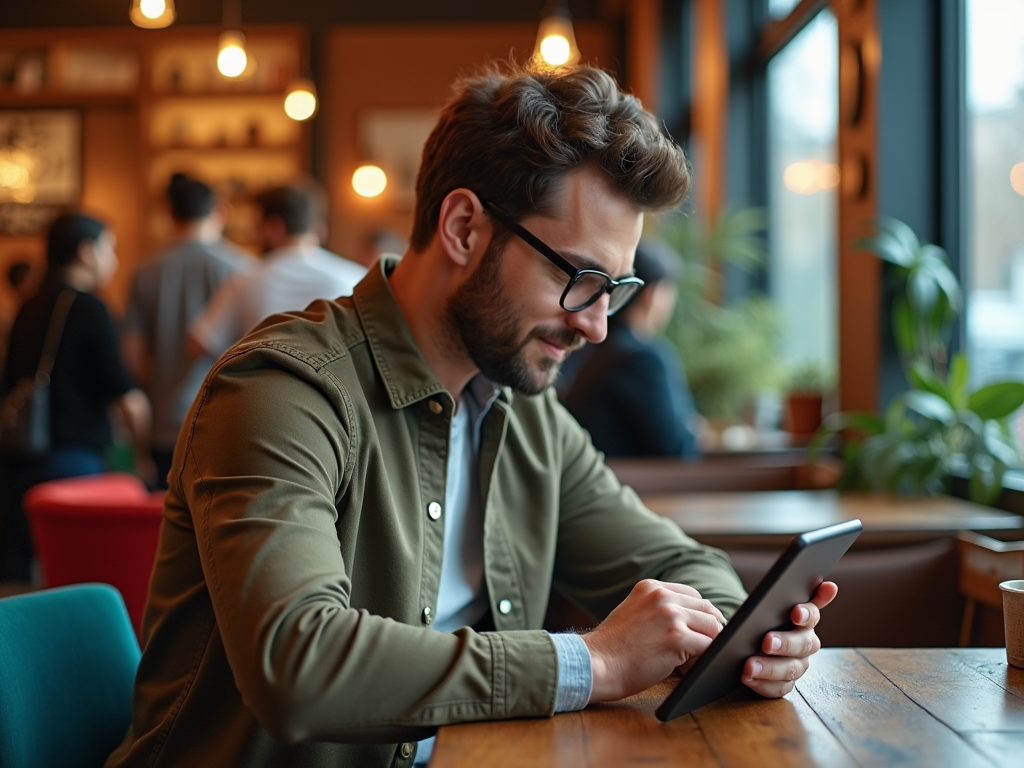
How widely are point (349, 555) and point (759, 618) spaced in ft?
1.70

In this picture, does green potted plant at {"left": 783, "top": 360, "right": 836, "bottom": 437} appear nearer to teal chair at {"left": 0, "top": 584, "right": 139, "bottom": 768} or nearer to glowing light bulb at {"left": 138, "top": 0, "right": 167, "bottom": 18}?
glowing light bulb at {"left": 138, "top": 0, "right": 167, "bottom": 18}

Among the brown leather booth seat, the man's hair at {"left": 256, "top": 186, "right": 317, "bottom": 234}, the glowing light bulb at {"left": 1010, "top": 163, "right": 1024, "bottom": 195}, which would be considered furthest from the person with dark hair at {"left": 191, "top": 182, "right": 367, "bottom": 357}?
the glowing light bulb at {"left": 1010, "top": 163, "right": 1024, "bottom": 195}

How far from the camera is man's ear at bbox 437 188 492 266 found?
5.03 ft

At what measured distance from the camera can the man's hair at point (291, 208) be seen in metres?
3.92

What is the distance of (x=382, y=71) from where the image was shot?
8633 millimetres

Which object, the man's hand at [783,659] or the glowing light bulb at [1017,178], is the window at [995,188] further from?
the man's hand at [783,659]

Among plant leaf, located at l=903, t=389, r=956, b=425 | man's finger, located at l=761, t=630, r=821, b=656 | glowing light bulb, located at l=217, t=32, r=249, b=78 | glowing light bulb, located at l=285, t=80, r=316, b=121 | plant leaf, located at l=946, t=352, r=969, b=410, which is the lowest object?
man's finger, located at l=761, t=630, r=821, b=656

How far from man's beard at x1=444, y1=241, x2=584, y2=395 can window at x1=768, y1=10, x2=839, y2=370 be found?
3016mm

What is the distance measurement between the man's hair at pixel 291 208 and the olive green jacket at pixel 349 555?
234 centimetres

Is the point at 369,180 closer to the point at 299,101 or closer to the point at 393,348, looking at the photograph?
the point at 299,101

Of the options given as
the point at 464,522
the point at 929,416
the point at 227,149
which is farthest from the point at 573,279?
the point at 227,149

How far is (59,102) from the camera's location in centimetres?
892

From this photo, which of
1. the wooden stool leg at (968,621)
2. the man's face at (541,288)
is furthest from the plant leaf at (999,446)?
the man's face at (541,288)

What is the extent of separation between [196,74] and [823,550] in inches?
343
